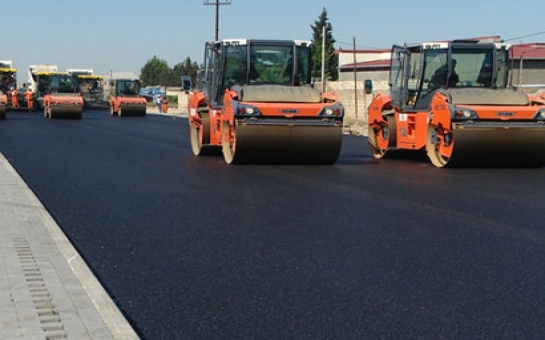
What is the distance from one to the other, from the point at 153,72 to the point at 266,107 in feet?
512

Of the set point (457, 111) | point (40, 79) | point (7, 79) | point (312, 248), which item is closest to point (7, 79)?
point (7, 79)

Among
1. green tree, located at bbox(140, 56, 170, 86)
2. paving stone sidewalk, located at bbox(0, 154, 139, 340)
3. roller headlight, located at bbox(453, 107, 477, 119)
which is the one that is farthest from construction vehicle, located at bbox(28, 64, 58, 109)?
green tree, located at bbox(140, 56, 170, 86)

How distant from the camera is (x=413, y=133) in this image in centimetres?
1516

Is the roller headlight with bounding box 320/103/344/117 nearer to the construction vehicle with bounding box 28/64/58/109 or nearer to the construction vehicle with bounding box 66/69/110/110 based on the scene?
the construction vehicle with bounding box 28/64/58/109

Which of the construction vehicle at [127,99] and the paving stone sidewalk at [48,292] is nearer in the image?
the paving stone sidewalk at [48,292]

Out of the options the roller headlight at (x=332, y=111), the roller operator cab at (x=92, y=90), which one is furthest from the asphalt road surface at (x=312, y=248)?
the roller operator cab at (x=92, y=90)

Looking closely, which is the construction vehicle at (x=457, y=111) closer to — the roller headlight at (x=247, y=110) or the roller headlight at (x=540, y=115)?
the roller headlight at (x=540, y=115)

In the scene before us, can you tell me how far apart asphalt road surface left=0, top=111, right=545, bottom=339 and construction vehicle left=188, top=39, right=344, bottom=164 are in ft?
2.16

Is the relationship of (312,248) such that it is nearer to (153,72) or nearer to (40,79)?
(40,79)

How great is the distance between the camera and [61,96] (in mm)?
38938

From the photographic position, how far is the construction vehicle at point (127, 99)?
1694 inches

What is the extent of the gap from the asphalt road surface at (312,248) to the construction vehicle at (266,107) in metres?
0.66

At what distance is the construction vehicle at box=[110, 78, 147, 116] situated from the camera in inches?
1694

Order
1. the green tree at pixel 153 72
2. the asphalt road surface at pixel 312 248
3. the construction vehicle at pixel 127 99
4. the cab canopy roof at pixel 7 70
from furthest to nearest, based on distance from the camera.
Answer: the green tree at pixel 153 72, the cab canopy roof at pixel 7 70, the construction vehicle at pixel 127 99, the asphalt road surface at pixel 312 248
